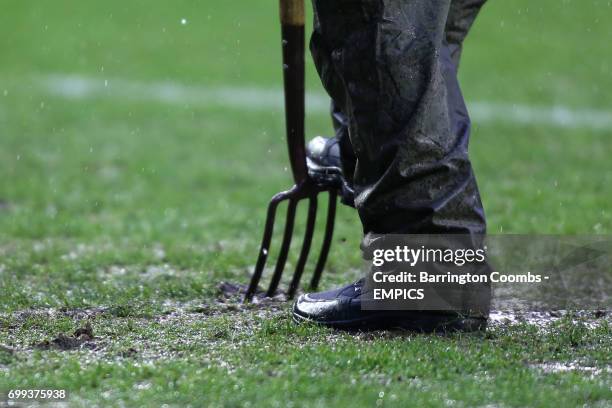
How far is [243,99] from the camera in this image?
12625 millimetres

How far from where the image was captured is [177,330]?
151 inches

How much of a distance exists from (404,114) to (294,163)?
90cm

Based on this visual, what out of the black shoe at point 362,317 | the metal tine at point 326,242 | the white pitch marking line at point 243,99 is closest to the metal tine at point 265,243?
the metal tine at point 326,242

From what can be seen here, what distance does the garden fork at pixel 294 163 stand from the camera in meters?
4.21

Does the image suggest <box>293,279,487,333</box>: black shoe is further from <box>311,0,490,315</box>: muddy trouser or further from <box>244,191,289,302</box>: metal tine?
<box>244,191,289,302</box>: metal tine

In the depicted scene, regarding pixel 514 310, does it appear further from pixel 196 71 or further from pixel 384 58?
pixel 196 71

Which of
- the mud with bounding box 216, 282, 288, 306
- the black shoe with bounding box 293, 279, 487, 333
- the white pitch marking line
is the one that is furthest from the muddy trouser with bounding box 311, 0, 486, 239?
the white pitch marking line

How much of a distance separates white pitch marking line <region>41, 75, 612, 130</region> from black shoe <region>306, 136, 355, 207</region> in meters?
6.68

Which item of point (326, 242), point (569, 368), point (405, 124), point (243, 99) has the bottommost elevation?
point (569, 368)

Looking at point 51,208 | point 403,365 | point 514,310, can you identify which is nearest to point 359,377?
point 403,365

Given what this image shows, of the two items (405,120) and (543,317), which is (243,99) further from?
(405,120)

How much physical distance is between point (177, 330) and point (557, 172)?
5.19 m

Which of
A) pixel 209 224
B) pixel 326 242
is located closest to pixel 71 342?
pixel 326 242

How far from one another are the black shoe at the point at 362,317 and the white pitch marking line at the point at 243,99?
284 inches
